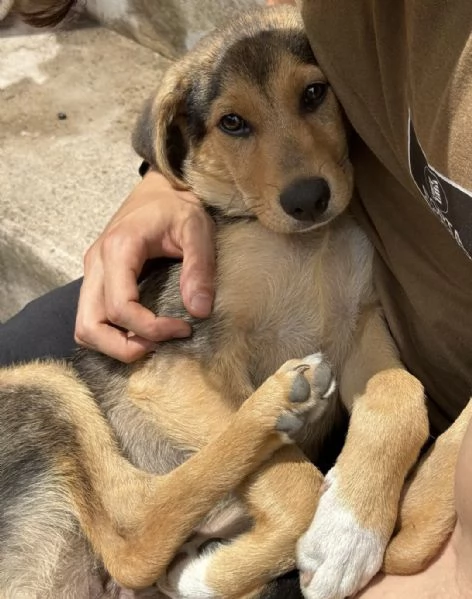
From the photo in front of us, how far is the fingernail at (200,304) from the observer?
6.84 ft

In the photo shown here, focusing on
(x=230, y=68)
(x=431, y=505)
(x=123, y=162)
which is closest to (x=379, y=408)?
(x=431, y=505)

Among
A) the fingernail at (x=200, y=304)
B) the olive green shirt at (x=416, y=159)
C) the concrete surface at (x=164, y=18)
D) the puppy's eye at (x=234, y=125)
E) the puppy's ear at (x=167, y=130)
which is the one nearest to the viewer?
the olive green shirt at (x=416, y=159)

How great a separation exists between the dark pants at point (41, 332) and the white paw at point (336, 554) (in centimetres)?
94

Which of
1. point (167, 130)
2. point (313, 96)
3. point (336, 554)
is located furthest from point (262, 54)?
point (336, 554)

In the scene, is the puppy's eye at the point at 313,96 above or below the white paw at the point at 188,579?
above

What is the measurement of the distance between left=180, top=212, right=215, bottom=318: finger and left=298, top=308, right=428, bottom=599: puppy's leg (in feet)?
1.55

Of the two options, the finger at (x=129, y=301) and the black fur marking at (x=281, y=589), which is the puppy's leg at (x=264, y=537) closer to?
the black fur marking at (x=281, y=589)

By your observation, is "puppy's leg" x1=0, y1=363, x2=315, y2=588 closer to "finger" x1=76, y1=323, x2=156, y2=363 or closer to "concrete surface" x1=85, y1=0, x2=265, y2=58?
"finger" x1=76, y1=323, x2=156, y2=363

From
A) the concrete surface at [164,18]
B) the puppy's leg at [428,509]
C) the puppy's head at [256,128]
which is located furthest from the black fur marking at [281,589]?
the concrete surface at [164,18]

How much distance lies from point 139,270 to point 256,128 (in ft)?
1.60

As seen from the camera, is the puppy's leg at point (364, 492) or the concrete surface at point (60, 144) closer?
the puppy's leg at point (364, 492)

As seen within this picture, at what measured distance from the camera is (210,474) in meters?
1.86

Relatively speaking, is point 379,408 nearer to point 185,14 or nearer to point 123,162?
point 123,162

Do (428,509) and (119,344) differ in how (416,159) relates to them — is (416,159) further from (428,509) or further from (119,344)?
(119,344)
